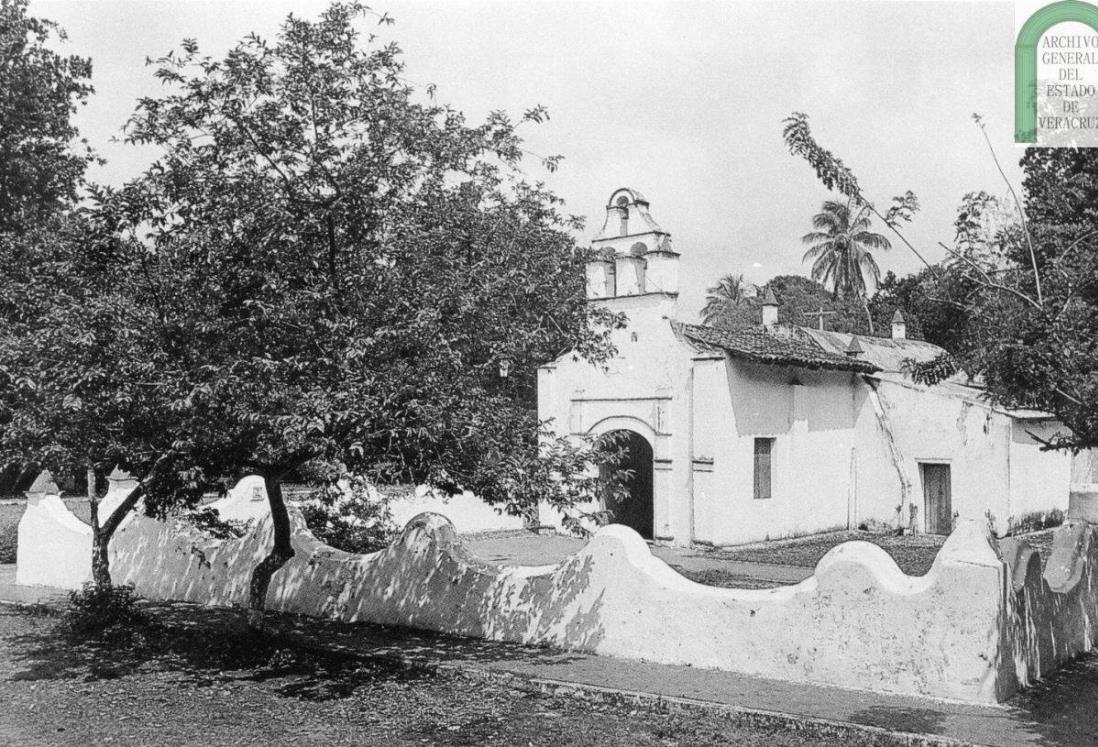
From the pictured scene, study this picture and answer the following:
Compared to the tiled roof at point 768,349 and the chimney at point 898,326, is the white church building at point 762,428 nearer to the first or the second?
the tiled roof at point 768,349

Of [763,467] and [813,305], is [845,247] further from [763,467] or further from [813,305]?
[763,467]

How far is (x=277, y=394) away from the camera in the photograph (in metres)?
7.18

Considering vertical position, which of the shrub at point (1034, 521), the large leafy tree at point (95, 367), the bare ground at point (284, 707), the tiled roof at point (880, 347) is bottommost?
the bare ground at point (284, 707)

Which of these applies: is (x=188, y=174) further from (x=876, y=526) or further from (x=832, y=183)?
(x=876, y=526)

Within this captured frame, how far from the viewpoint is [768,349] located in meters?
20.2

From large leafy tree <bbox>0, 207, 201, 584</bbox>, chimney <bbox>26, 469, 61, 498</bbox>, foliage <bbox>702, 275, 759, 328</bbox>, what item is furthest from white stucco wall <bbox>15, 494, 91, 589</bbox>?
foliage <bbox>702, 275, 759, 328</bbox>

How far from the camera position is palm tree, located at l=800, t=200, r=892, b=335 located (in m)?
52.1

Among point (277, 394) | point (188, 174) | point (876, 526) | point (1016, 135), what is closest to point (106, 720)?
point (277, 394)

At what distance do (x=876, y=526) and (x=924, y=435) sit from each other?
2.16 metres

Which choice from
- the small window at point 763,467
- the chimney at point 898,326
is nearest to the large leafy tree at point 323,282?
the small window at point 763,467

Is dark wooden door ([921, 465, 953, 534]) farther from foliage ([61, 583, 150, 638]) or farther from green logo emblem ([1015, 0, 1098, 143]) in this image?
foliage ([61, 583, 150, 638])

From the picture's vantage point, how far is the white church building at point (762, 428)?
754 inches

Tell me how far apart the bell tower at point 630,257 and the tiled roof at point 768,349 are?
1155 millimetres

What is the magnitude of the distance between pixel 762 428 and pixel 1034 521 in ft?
20.5
